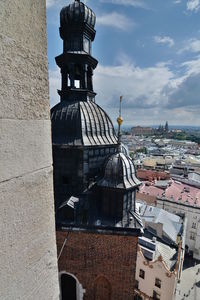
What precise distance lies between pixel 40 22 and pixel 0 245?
2.10 m

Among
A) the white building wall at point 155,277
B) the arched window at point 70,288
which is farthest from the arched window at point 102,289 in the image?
the white building wall at point 155,277

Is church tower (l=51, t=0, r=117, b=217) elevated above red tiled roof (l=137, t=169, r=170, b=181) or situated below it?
above

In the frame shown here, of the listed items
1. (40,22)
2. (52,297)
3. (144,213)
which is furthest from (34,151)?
(144,213)

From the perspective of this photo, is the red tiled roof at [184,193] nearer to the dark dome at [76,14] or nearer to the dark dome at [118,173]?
the dark dome at [118,173]

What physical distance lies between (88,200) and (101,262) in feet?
9.33

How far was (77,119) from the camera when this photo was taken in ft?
29.8

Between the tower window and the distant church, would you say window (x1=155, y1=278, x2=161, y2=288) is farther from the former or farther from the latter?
the tower window

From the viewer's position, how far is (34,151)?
1.88m

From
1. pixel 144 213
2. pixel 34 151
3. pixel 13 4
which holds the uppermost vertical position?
pixel 13 4

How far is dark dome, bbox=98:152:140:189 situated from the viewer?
8539 mm

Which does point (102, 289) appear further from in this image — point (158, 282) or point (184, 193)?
point (184, 193)

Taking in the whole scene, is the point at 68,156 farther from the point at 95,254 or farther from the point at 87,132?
the point at 95,254

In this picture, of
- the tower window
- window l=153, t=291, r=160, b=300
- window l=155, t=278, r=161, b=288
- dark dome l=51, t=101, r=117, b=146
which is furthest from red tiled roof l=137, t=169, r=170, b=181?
the tower window

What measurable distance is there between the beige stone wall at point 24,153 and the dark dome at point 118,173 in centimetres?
654
